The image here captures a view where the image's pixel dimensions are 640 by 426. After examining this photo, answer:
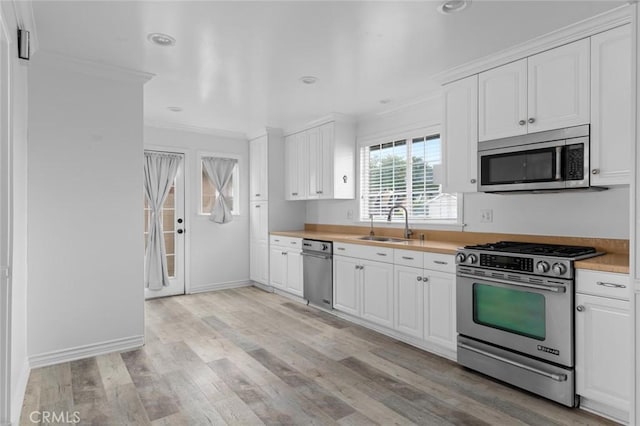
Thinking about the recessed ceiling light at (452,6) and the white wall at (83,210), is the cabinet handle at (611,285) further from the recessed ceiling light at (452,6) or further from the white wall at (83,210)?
the white wall at (83,210)

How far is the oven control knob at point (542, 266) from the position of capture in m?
2.49

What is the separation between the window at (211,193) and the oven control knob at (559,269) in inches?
181

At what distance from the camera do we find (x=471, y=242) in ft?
12.3

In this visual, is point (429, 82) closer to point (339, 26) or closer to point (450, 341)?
point (339, 26)

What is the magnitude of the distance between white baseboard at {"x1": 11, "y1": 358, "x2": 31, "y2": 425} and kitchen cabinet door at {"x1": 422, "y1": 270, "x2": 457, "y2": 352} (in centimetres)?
287

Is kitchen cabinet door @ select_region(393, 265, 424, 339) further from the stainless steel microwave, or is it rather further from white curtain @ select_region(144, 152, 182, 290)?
white curtain @ select_region(144, 152, 182, 290)

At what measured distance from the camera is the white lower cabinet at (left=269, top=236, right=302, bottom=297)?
510 centimetres

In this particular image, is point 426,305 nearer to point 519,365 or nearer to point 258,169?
point 519,365

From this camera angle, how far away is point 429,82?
145 inches

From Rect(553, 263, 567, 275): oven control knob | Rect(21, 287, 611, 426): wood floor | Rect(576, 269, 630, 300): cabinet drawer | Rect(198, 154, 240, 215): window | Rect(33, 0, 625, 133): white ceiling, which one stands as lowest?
Rect(21, 287, 611, 426): wood floor

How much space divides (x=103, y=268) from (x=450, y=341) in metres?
2.95

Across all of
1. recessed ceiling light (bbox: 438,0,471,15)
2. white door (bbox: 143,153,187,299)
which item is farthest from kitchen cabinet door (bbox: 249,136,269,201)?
recessed ceiling light (bbox: 438,0,471,15)

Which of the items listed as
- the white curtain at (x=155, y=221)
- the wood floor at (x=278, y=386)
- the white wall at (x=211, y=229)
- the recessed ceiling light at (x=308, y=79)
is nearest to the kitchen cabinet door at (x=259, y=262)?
the white wall at (x=211, y=229)

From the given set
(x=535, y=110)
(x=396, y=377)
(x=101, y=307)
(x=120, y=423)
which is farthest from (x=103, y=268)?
(x=535, y=110)
